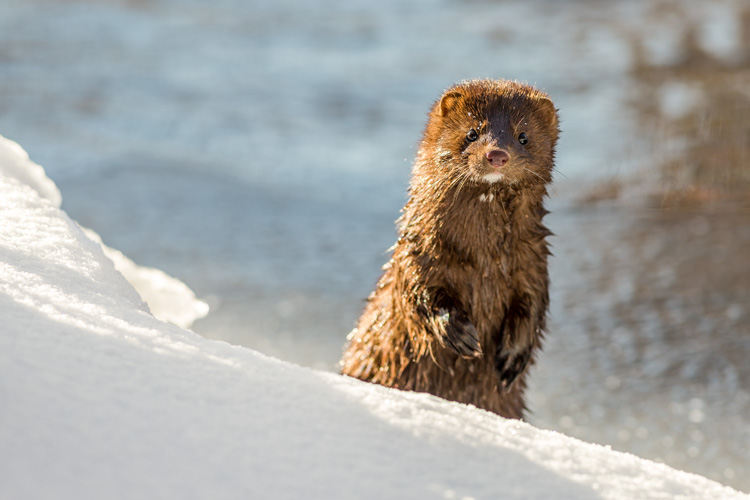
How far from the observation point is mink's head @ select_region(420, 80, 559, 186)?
304 centimetres

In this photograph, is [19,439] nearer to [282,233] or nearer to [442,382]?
[442,382]

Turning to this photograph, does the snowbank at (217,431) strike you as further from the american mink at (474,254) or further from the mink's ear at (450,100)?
the mink's ear at (450,100)

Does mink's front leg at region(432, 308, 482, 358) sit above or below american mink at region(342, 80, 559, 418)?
below

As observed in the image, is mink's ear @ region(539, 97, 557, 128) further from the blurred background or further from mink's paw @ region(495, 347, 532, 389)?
the blurred background

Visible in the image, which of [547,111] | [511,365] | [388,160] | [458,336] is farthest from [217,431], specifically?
[388,160]

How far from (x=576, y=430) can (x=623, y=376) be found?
1.91ft

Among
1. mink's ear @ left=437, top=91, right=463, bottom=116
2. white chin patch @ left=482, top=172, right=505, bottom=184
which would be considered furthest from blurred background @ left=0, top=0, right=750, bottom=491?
mink's ear @ left=437, top=91, right=463, bottom=116

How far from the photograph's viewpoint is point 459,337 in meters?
3.00

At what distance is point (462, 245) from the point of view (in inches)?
124

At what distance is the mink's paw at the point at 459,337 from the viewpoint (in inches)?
118

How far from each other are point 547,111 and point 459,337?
2.90 ft

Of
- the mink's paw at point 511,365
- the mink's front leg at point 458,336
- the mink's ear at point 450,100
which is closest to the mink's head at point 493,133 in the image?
the mink's ear at point 450,100

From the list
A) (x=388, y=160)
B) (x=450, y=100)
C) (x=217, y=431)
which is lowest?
(x=217, y=431)

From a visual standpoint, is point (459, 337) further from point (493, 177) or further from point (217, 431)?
point (217, 431)
